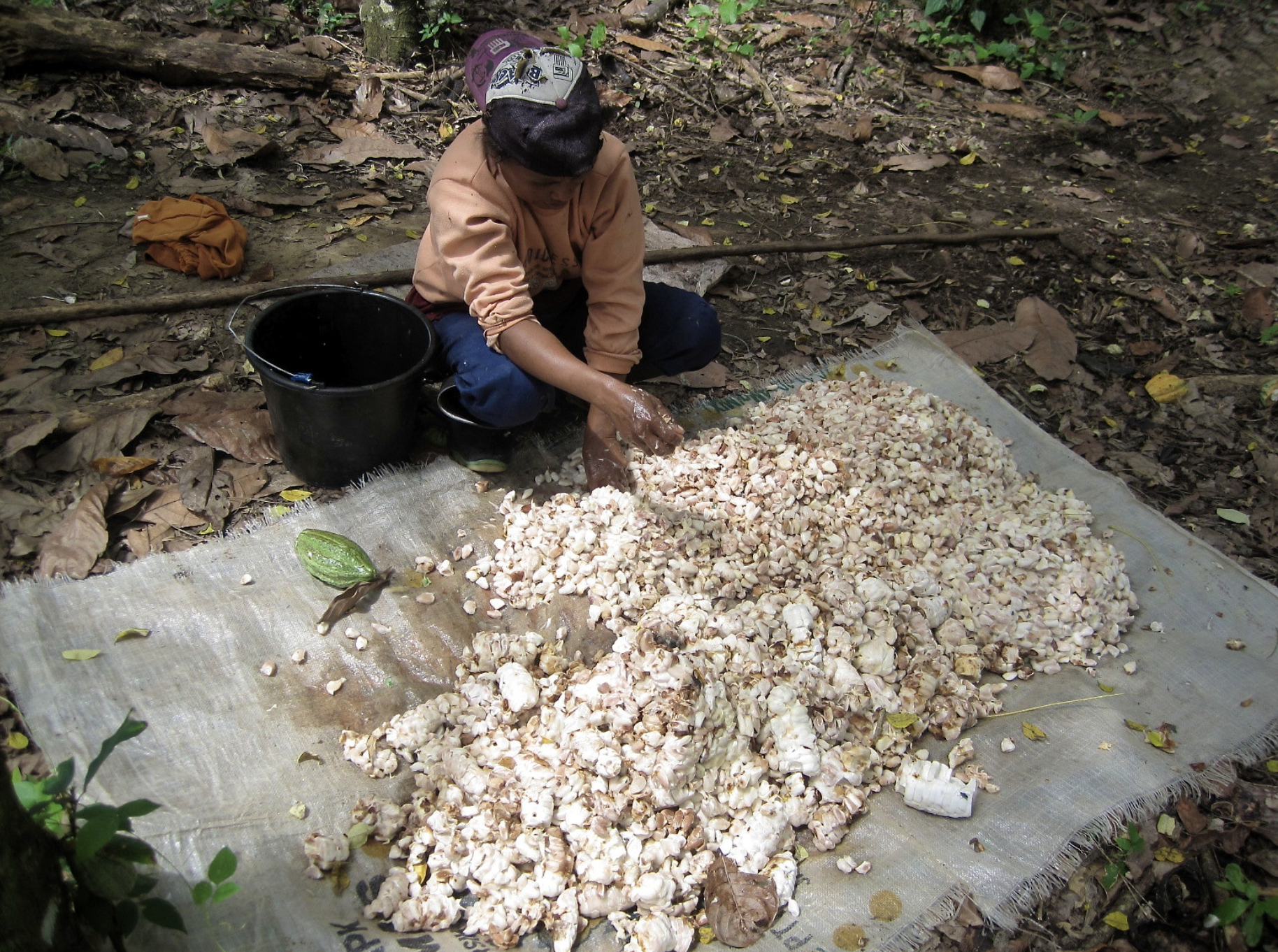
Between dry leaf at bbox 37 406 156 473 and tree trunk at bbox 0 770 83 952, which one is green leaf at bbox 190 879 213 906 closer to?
tree trunk at bbox 0 770 83 952

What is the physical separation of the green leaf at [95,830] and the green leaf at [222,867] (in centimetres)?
15

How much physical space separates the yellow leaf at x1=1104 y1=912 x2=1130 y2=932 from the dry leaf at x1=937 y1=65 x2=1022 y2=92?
5070 mm

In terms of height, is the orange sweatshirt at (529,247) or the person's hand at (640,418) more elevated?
the orange sweatshirt at (529,247)

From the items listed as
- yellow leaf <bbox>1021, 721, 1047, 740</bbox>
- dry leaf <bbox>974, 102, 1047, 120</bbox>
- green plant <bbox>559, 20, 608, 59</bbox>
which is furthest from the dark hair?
dry leaf <bbox>974, 102, 1047, 120</bbox>

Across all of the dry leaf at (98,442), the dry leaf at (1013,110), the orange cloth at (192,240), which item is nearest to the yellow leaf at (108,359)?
the dry leaf at (98,442)

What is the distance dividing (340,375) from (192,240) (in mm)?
1127

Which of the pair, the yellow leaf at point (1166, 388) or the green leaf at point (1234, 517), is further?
the yellow leaf at point (1166, 388)

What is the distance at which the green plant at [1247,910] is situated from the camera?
1.77 m

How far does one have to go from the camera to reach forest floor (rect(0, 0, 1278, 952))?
2248 millimetres

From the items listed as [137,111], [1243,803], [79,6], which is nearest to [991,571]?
[1243,803]

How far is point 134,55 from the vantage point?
406 centimetres

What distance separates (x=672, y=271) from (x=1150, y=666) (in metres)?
2.13

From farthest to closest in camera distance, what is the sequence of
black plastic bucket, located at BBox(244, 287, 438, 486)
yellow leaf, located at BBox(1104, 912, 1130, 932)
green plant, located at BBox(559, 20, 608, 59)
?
green plant, located at BBox(559, 20, 608, 59), black plastic bucket, located at BBox(244, 287, 438, 486), yellow leaf, located at BBox(1104, 912, 1130, 932)

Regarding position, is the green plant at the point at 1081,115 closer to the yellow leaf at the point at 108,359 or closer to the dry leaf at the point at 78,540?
the yellow leaf at the point at 108,359
